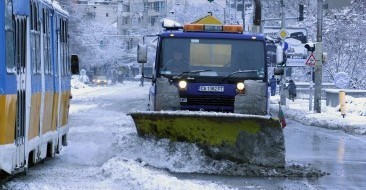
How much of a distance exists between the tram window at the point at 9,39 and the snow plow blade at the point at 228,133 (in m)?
5.14

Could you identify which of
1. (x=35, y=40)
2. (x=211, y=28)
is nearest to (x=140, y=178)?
(x=35, y=40)

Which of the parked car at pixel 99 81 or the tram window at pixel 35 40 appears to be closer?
the tram window at pixel 35 40

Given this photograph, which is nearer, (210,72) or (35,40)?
(35,40)

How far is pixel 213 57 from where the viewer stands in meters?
18.5

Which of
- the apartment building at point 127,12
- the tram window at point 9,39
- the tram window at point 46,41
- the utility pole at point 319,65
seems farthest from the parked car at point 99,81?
the tram window at point 9,39

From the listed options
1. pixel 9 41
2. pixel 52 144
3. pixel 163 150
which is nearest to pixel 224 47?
pixel 163 150

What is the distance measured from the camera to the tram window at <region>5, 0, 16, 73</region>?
11.5m

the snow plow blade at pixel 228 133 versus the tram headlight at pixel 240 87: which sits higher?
the tram headlight at pixel 240 87

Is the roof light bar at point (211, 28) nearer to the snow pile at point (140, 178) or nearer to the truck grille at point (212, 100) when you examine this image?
the truck grille at point (212, 100)

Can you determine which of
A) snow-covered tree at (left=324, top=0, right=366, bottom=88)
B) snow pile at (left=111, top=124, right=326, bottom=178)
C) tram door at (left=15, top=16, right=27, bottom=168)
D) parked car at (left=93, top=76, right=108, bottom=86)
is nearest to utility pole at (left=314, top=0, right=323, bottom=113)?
snow pile at (left=111, top=124, right=326, bottom=178)

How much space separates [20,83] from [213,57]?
6390 millimetres

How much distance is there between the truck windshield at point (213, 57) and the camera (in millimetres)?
18391

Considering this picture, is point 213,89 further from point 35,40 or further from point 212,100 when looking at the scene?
point 35,40

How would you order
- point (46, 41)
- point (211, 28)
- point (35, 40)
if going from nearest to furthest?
point (35, 40) → point (46, 41) → point (211, 28)
